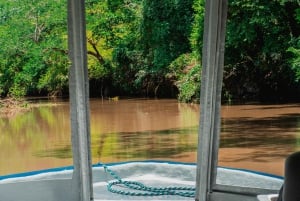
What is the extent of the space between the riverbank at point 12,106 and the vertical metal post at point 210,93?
1.42 metres

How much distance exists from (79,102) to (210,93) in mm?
A: 893

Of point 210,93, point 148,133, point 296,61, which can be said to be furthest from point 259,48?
point 148,133

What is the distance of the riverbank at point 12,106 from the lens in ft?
12.7

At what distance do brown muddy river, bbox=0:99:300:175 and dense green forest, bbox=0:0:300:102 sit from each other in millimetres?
133

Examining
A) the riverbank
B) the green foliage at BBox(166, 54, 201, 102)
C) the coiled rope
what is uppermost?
the green foliage at BBox(166, 54, 201, 102)

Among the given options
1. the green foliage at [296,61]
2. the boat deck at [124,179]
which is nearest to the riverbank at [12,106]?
the boat deck at [124,179]

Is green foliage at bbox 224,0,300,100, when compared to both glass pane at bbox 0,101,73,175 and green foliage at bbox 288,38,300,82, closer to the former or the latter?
green foliage at bbox 288,38,300,82

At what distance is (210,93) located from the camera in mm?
3373

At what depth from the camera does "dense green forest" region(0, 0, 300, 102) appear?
3.67 metres

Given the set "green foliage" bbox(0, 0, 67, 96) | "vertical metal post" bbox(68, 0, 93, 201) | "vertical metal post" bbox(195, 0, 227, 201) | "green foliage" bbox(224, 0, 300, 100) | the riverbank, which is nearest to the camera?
"vertical metal post" bbox(68, 0, 93, 201)

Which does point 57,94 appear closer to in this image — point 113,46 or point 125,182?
point 113,46

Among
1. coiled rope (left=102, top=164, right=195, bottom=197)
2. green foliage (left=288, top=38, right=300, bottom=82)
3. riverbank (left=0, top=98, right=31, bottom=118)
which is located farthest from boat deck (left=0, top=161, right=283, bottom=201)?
green foliage (left=288, top=38, right=300, bottom=82)

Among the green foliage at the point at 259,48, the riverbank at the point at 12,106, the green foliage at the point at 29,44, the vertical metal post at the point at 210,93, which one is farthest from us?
the green foliage at the point at 259,48

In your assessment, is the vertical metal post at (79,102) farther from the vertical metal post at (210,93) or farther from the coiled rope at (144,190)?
the vertical metal post at (210,93)
